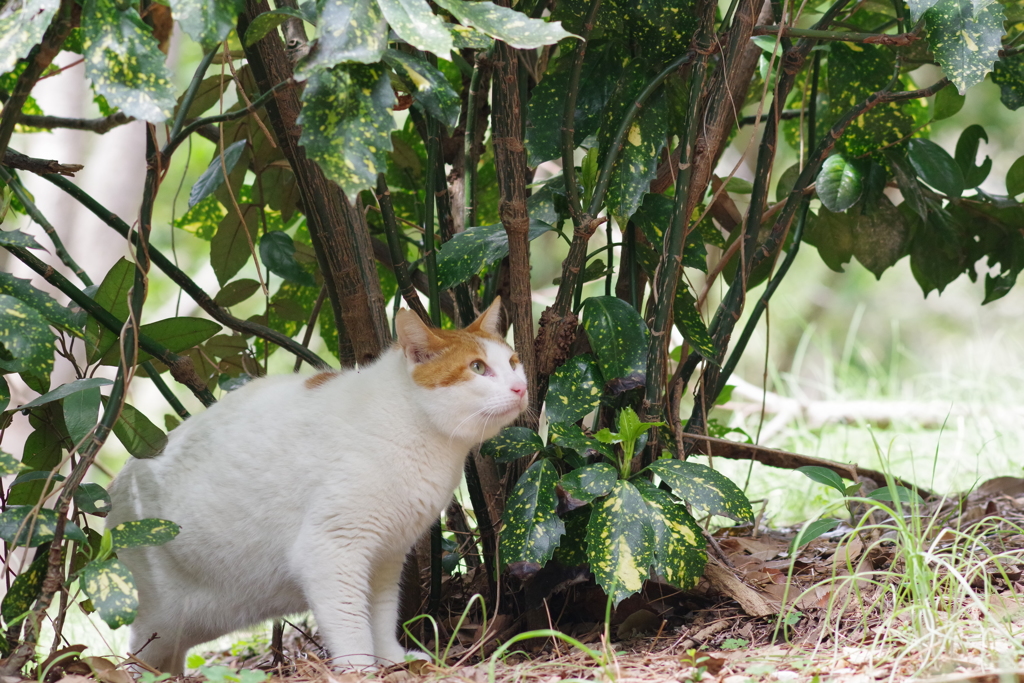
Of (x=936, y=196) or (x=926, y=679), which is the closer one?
(x=926, y=679)

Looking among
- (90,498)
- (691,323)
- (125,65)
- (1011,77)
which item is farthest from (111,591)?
(1011,77)

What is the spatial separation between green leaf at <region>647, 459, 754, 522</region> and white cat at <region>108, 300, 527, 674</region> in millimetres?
280

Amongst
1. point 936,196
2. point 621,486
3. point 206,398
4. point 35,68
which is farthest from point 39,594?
point 936,196

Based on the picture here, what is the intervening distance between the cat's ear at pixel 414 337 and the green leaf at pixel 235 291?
46 cm

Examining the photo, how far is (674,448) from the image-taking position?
4.50 ft

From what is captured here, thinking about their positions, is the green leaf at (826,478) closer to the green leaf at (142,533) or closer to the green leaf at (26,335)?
the green leaf at (142,533)

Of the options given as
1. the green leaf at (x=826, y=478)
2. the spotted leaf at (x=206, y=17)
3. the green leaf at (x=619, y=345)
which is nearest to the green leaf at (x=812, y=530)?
the green leaf at (x=826, y=478)

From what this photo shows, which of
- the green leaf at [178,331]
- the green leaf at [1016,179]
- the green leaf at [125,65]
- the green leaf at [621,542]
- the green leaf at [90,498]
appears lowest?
the green leaf at [621,542]

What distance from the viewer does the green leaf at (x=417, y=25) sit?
0.75 meters

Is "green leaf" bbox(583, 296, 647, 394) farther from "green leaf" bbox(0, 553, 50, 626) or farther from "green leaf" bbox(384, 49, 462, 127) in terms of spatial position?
"green leaf" bbox(0, 553, 50, 626)

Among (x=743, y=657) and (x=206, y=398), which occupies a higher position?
(x=206, y=398)

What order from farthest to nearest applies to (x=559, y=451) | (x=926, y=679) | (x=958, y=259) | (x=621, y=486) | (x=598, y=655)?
1. (x=958, y=259)
2. (x=559, y=451)
3. (x=621, y=486)
4. (x=598, y=655)
5. (x=926, y=679)

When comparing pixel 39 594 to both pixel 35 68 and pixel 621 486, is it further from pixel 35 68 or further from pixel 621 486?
pixel 621 486

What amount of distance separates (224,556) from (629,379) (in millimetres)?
728
